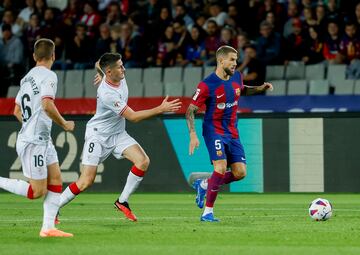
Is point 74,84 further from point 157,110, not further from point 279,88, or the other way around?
point 157,110

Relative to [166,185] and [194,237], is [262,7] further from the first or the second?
[194,237]

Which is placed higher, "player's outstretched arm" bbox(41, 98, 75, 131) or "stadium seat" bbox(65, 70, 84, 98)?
"player's outstretched arm" bbox(41, 98, 75, 131)

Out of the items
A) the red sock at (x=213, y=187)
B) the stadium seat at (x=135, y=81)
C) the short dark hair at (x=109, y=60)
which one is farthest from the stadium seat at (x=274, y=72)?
the short dark hair at (x=109, y=60)

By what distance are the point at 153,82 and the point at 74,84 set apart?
6.39ft

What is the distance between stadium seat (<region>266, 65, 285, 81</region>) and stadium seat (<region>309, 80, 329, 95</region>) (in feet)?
3.16

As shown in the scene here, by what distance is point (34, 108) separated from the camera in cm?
1077

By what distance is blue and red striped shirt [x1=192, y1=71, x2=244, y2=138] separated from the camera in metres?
13.4

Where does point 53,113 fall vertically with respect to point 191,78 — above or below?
above

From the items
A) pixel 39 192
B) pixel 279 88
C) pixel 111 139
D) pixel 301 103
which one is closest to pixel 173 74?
pixel 279 88

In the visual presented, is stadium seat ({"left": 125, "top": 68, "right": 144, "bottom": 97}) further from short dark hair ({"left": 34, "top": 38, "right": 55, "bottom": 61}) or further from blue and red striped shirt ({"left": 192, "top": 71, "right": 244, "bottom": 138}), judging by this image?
short dark hair ({"left": 34, "top": 38, "right": 55, "bottom": 61})

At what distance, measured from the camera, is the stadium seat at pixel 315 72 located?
72.6 feet

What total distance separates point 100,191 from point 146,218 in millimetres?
6934

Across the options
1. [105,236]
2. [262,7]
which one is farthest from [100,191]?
[105,236]

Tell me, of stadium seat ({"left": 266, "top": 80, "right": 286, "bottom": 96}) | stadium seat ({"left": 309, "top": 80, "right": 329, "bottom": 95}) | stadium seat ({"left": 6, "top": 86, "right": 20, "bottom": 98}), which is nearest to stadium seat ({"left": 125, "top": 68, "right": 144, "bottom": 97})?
stadium seat ({"left": 6, "top": 86, "right": 20, "bottom": 98})
